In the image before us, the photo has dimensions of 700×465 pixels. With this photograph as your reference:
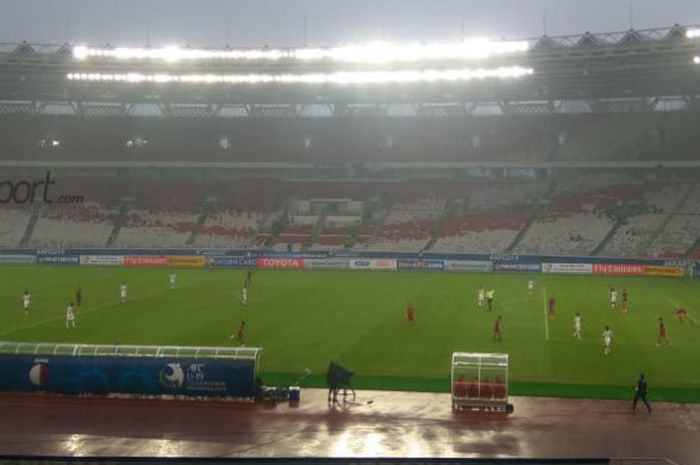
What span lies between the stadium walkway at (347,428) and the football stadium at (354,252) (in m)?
0.10

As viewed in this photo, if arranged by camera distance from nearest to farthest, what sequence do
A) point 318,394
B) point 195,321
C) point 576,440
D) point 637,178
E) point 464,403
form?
point 576,440, point 464,403, point 318,394, point 195,321, point 637,178

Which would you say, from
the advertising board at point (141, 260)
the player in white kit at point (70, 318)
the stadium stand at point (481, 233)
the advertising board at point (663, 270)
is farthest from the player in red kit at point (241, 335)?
the advertising board at point (663, 270)

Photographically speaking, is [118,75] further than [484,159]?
No

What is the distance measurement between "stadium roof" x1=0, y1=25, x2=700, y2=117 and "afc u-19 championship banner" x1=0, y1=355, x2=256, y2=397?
40490 mm

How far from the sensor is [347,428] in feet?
62.7

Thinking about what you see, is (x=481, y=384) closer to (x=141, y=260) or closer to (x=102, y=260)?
(x=141, y=260)

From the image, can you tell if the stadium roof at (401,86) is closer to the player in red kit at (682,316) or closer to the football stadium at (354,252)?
the football stadium at (354,252)

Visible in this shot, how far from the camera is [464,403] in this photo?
2092 centimetres

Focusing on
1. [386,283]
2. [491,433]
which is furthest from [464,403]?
[386,283]

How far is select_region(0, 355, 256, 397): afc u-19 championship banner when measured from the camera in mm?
21531

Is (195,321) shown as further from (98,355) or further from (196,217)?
(196,217)

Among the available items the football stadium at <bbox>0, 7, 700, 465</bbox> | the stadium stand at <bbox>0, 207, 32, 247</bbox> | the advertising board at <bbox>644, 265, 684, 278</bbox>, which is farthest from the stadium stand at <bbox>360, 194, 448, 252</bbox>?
the stadium stand at <bbox>0, 207, 32, 247</bbox>

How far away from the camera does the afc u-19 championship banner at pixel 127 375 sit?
70.6ft

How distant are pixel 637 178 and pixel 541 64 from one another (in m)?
21.2
